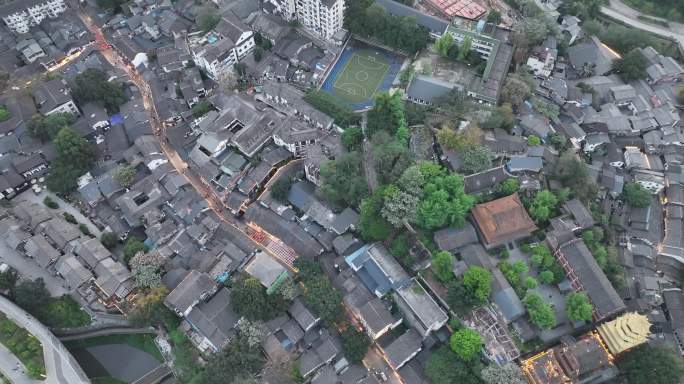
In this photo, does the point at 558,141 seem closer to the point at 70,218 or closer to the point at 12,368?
the point at 70,218

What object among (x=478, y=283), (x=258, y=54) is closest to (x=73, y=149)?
(x=258, y=54)

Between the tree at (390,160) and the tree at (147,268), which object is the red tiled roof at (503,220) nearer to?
the tree at (390,160)

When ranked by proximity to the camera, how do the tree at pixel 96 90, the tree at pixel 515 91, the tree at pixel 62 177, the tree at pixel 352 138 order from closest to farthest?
the tree at pixel 515 91 < the tree at pixel 352 138 < the tree at pixel 62 177 < the tree at pixel 96 90

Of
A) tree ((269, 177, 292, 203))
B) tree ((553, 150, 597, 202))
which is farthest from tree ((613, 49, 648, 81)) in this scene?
tree ((269, 177, 292, 203))

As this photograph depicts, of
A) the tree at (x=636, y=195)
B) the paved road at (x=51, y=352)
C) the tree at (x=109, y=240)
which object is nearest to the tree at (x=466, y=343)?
the tree at (x=636, y=195)

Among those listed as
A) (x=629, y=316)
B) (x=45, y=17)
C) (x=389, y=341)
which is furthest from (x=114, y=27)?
(x=629, y=316)
